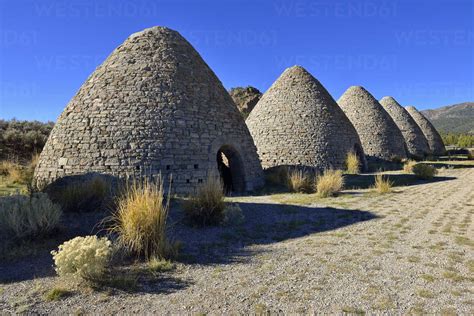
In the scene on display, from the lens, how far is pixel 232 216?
21.9 ft

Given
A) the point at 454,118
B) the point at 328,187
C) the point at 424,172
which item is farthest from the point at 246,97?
the point at 454,118

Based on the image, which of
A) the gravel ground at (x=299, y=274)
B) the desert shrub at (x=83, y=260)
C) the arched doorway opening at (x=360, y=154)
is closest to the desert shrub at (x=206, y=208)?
the gravel ground at (x=299, y=274)

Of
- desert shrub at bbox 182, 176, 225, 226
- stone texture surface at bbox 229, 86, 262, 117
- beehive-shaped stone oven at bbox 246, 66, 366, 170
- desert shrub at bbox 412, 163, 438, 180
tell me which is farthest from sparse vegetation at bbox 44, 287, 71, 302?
stone texture surface at bbox 229, 86, 262, 117

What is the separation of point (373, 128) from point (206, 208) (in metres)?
19.9

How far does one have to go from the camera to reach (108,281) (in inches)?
142

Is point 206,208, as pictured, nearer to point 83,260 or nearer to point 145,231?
point 145,231

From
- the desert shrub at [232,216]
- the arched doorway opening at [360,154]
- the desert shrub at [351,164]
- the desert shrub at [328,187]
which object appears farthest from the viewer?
the arched doorway opening at [360,154]

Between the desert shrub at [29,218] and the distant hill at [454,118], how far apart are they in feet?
341

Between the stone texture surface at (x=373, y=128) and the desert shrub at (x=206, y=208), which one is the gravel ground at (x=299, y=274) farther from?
the stone texture surface at (x=373, y=128)

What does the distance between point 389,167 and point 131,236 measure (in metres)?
19.3

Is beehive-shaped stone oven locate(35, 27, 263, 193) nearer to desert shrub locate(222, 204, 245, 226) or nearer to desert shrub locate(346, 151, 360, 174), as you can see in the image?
desert shrub locate(222, 204, 245, 226)

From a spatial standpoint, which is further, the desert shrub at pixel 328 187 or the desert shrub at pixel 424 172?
the desert shrub at pixel 424 172

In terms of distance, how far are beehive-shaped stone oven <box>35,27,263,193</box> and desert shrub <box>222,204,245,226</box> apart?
2208mm

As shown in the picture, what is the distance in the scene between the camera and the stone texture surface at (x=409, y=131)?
28.4 m
